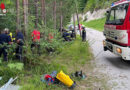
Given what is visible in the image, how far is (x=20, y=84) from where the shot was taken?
4.83 meters

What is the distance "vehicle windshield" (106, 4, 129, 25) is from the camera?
20.0 ft

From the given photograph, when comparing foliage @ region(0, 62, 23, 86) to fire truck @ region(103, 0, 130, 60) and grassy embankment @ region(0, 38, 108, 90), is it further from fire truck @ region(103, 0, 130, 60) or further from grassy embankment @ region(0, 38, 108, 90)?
fire truck @ region(103, 0, 130, 60)

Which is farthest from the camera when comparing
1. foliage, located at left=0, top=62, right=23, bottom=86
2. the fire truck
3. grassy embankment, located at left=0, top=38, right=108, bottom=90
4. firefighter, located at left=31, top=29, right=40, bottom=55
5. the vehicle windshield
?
the vehicle windshield

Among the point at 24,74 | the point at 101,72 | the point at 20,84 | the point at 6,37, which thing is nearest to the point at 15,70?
the point at 24,74

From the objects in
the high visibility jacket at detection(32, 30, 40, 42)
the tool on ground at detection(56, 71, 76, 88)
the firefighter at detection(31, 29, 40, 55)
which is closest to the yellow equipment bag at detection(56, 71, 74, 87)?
the tool on ground at detection(56, 71, 76, 88)

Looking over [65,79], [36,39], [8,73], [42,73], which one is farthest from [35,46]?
[65,79]

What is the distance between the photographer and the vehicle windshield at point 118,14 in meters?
6.09

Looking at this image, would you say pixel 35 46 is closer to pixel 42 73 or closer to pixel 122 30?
pixel 42 73

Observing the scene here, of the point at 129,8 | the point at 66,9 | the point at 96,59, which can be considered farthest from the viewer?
the point at 66,9

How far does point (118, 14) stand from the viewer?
22.0ft

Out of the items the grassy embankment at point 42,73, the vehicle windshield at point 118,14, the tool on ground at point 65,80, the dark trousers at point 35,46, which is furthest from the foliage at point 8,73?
the vehicle windshield at point 118,14

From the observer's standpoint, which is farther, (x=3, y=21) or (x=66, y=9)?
(x=66, y=9)

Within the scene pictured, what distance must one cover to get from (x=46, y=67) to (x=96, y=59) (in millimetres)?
3344

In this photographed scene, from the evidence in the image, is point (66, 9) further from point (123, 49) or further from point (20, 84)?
point (20, 84)
